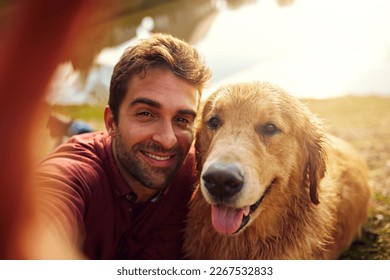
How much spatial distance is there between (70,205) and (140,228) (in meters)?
0.77

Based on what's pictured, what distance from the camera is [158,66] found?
10.7 ft

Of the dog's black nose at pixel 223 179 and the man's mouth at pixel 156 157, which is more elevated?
the man's mouth at pixel 156 157

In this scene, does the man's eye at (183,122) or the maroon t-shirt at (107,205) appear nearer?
the maroon t-shirt at (107,205)

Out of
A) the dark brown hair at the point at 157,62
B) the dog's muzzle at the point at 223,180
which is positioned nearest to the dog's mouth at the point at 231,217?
the dog's muzzle at the point at 223,180

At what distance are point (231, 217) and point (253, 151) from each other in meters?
0.48

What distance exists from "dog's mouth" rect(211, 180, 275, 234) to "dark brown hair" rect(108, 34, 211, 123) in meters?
1.07

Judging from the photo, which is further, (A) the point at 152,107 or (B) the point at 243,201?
(A) the point at 152,107

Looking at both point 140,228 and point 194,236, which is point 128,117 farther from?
point 194,236

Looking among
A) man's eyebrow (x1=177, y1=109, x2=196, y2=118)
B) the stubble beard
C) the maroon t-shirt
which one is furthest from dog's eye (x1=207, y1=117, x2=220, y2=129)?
the maroon t-shirt

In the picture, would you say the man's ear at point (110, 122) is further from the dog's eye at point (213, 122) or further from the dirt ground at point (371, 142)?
the dirt ground at point (371, 142)

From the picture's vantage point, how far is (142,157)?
326cm

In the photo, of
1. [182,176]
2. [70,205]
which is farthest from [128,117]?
[70,205]

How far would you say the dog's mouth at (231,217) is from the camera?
2.88 meters

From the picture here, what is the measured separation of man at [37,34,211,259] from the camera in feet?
10.1
